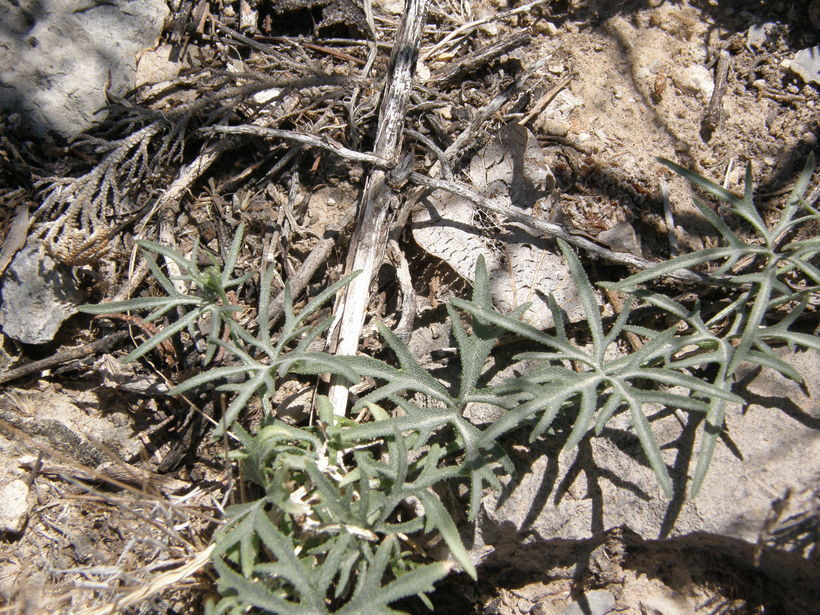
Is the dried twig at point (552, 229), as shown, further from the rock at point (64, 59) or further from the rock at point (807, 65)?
the rock at point (64, 59)

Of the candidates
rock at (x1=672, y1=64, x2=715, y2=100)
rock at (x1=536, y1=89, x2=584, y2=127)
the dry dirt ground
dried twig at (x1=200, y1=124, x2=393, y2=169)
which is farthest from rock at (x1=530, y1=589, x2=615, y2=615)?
rock at (x1=672, y1=64, x2=715, y2=100)

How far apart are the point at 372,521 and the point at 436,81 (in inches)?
84.6

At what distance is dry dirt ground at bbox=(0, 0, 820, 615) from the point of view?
257 cm

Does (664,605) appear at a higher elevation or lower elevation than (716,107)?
lower

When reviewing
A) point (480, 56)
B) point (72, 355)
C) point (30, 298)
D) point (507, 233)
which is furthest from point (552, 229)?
point (30, 298)

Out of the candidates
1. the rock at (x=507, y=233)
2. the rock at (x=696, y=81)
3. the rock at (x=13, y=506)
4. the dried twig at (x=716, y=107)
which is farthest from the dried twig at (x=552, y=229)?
the rock at (x=13, y=506)

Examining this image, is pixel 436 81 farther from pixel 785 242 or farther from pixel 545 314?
pixel 785 242

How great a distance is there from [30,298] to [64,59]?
121 centimetres

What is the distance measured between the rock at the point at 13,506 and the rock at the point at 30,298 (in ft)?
2.25

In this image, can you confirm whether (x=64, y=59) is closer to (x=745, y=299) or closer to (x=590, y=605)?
(x=745, y=299)

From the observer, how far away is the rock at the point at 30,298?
8.93 feet

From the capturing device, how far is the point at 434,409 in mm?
2311

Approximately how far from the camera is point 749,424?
2.27m

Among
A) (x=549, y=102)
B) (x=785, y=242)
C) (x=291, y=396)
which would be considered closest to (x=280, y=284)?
(x=291, y=396)
